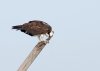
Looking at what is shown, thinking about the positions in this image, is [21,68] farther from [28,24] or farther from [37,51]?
[28,24]

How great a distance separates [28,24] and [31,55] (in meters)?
3.58

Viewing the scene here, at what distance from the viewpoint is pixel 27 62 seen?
7.43m

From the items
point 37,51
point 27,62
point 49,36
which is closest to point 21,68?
point 27,62

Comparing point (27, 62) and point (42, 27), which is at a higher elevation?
point (27, 62)

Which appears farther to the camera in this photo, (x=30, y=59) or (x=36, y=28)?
(x=36, y=28)

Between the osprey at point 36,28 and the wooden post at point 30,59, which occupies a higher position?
the wooden post at point 30,59

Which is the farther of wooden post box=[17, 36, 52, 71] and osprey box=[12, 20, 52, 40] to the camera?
osprey box=[12, 20, 52, 40]

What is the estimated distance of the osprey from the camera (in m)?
10.8

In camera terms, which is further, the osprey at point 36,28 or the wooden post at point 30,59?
the osprey at point 36,28

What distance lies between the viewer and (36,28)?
11.1 m

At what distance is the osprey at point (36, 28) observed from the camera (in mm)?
10781

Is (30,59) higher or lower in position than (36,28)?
higher

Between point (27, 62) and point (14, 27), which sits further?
point (14, 27)

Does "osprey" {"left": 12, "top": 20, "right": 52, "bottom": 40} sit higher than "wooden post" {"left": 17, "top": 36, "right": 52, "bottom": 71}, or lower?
lower
